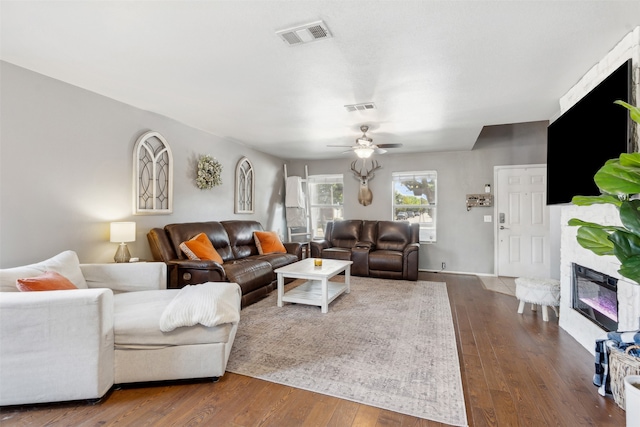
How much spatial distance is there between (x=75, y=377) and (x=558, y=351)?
3.54 meters

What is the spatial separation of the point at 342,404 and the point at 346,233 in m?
4.30

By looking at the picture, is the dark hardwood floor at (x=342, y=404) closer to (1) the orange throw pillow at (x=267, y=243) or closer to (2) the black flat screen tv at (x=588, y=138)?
(2) the black flat screen tv at (x=588, y=138)

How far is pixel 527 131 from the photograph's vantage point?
17.5ft

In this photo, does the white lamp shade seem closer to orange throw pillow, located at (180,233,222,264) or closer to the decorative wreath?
orange throw pillow, located at (180,233,222,264)

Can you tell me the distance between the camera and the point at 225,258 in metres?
4.23

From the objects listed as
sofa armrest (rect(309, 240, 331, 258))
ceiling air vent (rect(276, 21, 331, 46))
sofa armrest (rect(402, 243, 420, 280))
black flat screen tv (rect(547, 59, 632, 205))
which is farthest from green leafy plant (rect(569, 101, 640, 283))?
sofa armrest (rect(309, 240, 331, 258))

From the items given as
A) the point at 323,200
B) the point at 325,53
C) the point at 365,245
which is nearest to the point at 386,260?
the point at 365,245

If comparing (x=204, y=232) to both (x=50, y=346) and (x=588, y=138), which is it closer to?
(x=50, y=346)

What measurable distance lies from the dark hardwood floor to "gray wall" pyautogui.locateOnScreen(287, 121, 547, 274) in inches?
133

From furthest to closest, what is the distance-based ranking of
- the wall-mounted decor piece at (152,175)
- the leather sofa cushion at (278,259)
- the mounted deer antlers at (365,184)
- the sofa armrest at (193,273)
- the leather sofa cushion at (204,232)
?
1. the mounted deer antlers at (365,184)
2. the leather sofa cushion at (278,259)
3. the leather sofa cushion at (204,232)
4. the wall-mounted decor piece at (152,175)
5. the sofa armrest at (193,273)

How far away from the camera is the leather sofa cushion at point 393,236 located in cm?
563

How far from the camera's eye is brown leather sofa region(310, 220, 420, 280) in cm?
505

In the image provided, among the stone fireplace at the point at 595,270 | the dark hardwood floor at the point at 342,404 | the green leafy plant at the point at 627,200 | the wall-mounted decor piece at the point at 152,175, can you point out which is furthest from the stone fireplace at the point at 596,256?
the wall-mounted decor piece at the point at 152,175

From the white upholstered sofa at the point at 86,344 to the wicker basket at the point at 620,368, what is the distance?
2.41 meters
